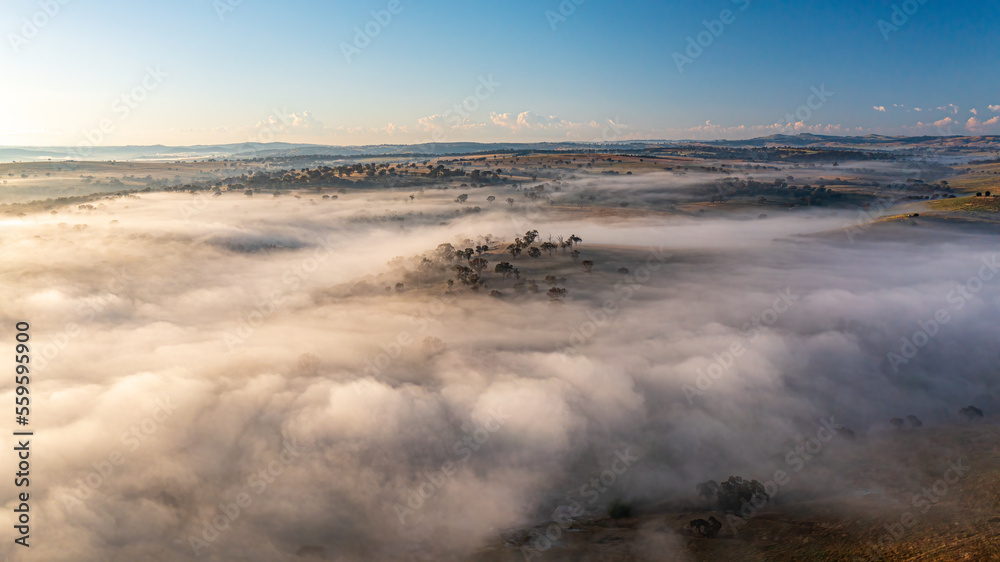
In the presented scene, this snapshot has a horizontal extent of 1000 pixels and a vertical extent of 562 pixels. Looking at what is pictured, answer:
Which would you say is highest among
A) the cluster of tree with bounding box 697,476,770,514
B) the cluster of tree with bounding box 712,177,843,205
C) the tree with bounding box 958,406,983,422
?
the cluster of tree with bounding box 712,177,843,205

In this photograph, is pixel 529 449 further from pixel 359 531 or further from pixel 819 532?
pixel 819 532

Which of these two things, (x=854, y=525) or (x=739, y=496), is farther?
(x=739, y=496)

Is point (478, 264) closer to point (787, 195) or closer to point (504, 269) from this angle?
point (504, 269)

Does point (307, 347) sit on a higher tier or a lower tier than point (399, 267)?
lower

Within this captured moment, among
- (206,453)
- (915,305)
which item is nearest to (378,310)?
(206,453)

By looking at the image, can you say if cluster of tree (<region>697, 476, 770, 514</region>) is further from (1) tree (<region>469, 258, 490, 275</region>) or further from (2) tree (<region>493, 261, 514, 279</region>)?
(1) tree (<region>469, 258, 490, 275</region>)

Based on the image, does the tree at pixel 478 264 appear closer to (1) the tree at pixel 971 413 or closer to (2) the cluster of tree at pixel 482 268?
(2) the cluster of tree at pixel 482 268

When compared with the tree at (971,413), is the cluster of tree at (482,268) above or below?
above

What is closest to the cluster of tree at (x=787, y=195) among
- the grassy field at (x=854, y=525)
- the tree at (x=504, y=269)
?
the tree at (x=504, y=269)

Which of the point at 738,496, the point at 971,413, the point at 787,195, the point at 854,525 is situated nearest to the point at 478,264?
the point at 738,496

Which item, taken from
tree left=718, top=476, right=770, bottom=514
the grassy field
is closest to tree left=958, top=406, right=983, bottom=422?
the grassy field

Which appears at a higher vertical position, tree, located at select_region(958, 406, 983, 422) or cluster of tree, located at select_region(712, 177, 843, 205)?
cluster of tree, located at select_region(712, 177, 843, 205)
